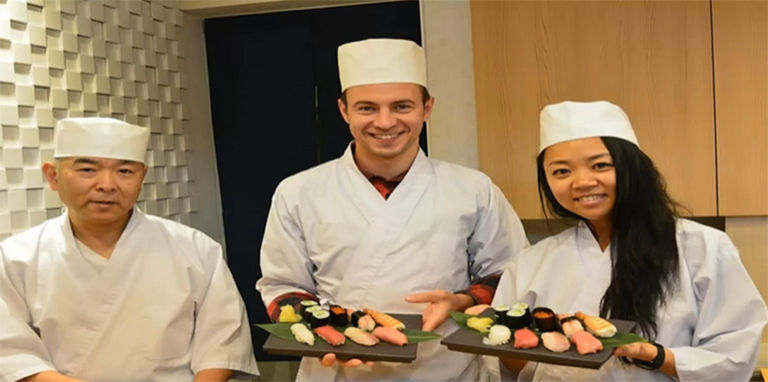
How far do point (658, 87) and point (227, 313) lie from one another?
1.56 m

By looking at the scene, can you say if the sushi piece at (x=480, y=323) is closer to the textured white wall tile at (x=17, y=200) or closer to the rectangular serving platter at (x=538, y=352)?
the rectangular serving platter at (x=538, y=352)

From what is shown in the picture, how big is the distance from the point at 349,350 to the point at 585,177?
0.60m

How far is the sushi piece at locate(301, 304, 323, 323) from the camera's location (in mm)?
1520

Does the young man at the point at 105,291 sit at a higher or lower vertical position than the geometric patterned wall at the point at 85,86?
lower

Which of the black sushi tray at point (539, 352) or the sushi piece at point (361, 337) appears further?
the sushi piece at point (361, 337)

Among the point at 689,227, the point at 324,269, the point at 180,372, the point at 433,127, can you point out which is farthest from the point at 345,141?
the point at 689,227

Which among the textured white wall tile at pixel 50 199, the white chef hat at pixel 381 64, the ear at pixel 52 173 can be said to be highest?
the white chef hat at pixel 381 64

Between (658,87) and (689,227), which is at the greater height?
(658,87)

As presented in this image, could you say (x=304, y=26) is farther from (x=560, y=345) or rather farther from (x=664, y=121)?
(x=560, y=345)

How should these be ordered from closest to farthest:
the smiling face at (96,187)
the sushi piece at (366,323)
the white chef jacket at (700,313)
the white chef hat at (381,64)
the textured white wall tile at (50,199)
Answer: the white chef jacket at (700,313) → the sushi piece at (366,323) → the smiling face at (96,187) → the white chef hat at (381,64) → the textured white wall tile at (50,199)

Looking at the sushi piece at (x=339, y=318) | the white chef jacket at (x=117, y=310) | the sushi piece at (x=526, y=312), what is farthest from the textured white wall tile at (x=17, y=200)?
the sushi piece at (x=526, y=312)

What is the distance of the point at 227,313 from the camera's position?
1749 millimetres

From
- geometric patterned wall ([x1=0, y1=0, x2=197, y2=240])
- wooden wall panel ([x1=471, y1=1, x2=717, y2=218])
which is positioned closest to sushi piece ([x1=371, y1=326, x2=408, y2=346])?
wooden wall panel ([x1=471, y1=1, x2=717, y2=218])

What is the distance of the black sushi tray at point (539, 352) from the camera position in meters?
1.26
